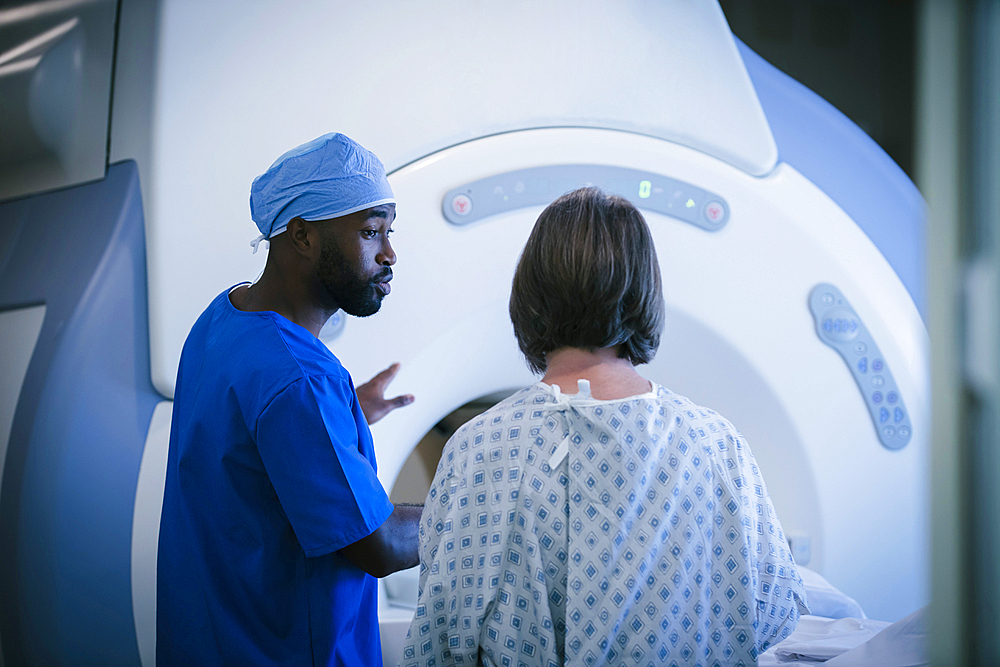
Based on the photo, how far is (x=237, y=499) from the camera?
99 centimetres

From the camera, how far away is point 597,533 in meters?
0.82

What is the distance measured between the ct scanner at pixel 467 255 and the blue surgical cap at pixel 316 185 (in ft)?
0.58

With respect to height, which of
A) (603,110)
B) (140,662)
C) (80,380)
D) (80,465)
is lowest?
(140,662)

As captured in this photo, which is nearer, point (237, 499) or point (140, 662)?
point (237, 499)

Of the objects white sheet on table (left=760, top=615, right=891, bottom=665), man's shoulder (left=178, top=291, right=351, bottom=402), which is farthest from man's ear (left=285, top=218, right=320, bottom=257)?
white sheet on table (left=760, top=615, right=891, bottom=665)

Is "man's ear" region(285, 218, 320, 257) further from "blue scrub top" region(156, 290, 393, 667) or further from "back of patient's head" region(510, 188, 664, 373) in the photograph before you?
"back of patient's head" region(510, 188, 664, 373)

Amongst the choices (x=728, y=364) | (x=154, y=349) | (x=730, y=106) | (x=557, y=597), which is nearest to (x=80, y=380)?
(x=154, y=349)

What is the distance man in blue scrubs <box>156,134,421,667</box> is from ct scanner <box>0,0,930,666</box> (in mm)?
147

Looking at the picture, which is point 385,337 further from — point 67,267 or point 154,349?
point 67,267

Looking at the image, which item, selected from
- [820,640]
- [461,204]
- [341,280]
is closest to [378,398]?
[341,280]

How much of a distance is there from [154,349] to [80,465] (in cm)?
19

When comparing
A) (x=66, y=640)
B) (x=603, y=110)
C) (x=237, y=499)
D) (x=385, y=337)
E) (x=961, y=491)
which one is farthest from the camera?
A: (x=603, y=110)

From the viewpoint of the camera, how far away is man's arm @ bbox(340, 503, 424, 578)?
99 centimetres

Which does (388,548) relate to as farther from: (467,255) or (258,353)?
(467,255)
